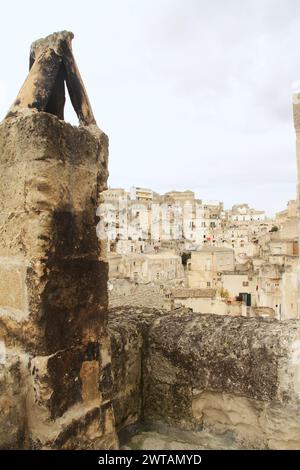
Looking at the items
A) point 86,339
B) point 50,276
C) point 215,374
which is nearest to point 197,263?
point 215,374

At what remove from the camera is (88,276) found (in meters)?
2.57

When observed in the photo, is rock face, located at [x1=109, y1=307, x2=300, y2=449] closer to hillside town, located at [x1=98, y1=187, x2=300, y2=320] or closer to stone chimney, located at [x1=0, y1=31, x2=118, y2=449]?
hillside town, located at [x1=98, y1=187, x2=300, y2=320]

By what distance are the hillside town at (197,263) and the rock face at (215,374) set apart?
0.41 meters

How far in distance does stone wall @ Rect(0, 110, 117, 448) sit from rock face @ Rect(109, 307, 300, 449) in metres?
0.70

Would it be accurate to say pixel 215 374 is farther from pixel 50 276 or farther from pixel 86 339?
pixel 50 276

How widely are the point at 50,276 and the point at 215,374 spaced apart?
1.51 metres

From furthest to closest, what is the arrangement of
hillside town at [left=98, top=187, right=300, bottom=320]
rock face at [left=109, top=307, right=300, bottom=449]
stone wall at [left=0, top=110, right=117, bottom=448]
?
hillside town at [left=98, top=187, right=300, bottom=320] < rock face at [left=109, top=307, right=300, bottom=449] < stone wall at [left=0, top=110, right=117, bottom=448]

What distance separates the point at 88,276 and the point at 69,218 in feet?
1.28

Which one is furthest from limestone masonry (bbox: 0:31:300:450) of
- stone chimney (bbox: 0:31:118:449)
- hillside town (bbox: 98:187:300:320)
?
hillside town (bbox: 98:187:300:320)

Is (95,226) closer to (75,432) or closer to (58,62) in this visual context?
(58,62)

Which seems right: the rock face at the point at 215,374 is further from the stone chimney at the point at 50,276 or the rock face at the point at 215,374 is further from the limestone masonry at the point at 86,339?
the stone chimney at the point at 50,276

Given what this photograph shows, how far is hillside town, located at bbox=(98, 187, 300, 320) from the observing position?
24641 millimetres

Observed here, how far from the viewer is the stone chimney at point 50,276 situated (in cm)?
225
